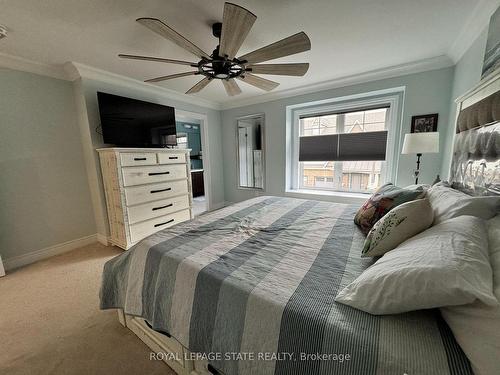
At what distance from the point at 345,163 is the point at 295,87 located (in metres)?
1.52

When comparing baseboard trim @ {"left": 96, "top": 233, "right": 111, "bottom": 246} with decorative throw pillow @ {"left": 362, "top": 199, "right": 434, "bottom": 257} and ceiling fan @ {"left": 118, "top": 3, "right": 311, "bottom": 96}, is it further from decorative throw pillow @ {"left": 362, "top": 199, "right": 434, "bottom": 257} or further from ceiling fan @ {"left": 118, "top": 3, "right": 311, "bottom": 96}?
decorative throw pillow @ {"left": 362, "top": 199, "right": 434, "bottom": 257}

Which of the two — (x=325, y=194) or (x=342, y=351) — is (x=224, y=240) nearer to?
(x=342, y=351)

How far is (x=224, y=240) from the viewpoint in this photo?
1.33m

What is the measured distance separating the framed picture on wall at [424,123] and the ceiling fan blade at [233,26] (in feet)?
8.19

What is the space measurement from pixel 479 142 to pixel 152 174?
10.4ft

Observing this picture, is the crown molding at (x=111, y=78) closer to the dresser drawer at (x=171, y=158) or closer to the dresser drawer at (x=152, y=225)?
the dresser drawer at (x=171, y=158)

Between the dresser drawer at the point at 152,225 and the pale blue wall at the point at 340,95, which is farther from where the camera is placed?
the dresser drawer at the point at 152,225

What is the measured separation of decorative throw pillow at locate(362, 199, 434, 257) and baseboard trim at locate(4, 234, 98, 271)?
134 inches

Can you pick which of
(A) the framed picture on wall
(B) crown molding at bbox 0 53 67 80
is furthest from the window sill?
(B) crown molding at bbox 0 53 67 80

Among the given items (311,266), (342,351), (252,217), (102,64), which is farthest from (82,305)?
(102,64)

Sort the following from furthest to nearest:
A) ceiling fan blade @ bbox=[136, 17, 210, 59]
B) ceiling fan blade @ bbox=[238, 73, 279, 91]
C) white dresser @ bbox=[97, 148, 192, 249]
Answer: white dresser @ bbox=[97, 148, 192, 249] < ceiling fan blade @ bbox=[238, 73, 279, 91] < ceiling fan blade @ bbox=[136, 17, 210, 59]

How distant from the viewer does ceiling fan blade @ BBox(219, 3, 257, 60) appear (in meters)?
A: 1.14

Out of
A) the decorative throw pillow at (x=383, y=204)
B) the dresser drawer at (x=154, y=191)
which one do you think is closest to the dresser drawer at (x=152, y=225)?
the dresser drawer at (x=154, y=191)

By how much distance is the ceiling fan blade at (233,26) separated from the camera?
114cm
